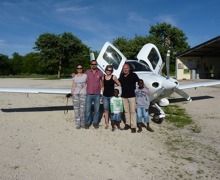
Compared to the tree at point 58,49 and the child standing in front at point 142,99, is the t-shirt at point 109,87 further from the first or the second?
the tree at point 58,49

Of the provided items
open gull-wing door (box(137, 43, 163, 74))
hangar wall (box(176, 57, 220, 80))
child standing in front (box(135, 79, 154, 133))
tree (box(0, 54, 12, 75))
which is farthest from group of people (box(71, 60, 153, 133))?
tree (box(0, 54, 12, 75))

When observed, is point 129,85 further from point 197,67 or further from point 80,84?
point 197,67

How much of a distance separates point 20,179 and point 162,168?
2340 millimetres

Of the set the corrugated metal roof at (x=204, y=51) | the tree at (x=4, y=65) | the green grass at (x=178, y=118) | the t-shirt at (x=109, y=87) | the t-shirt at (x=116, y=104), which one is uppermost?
the tree at (x=4, y=65)

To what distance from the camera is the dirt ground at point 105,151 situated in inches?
152

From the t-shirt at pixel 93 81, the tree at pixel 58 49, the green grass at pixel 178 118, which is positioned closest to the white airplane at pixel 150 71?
the green grass at pixel 178 118

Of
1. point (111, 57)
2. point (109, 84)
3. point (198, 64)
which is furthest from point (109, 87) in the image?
point (198, 64)

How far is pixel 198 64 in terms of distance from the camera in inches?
1412

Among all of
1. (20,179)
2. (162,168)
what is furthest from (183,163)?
(20,179)

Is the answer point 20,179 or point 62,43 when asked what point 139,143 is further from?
point 62,43

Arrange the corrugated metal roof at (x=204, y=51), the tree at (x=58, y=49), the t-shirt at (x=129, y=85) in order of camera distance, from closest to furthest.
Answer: the t-shirt at (x=129, y=85) → the corrugated metal roof at (x=204, y=51) → the tree at (x=58, y=49)

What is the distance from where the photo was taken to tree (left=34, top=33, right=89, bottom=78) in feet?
134

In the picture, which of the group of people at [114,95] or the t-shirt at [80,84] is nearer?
the group of people at [114,95]

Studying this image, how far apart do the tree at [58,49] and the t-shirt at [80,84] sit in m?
35.3
